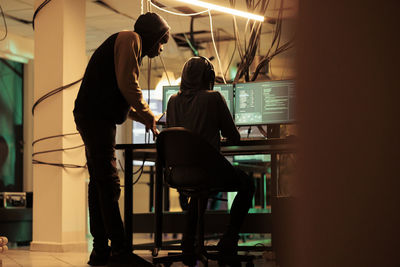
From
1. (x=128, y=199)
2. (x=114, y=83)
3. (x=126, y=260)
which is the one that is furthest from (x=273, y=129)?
(x=126, y=260)

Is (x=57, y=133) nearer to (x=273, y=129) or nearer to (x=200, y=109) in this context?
(x=273, y=129)

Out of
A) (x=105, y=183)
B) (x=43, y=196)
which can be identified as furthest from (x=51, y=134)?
(x=105, y=183)

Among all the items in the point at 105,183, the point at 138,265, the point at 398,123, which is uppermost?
the point at 398,123

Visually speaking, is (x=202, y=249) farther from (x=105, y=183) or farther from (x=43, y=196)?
(x=43, y=196)

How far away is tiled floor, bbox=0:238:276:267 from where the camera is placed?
3.39m

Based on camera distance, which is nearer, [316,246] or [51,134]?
[316,246]

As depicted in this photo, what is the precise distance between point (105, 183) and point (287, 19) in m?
2.37

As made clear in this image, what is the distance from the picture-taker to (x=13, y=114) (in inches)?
329

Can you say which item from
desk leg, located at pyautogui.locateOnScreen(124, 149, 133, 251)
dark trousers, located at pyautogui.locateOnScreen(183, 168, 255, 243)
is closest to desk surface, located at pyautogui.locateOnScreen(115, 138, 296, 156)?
desk leg, located at pyautogui.locateOnScreen(124, 149, 133, 251)

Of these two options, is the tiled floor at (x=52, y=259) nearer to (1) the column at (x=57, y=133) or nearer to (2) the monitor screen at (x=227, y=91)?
(1) the column at (x=57, y=133)

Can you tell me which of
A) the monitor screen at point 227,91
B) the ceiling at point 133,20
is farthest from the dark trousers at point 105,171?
the ceiling at point 133,20

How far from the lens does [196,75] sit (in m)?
3.00

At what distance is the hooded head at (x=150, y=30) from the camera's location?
9.43ft

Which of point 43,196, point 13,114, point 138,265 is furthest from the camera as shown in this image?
point 13,114
